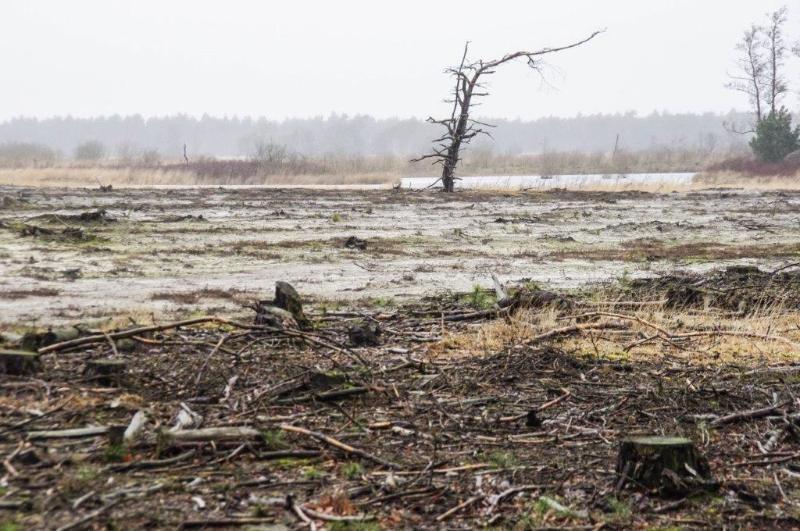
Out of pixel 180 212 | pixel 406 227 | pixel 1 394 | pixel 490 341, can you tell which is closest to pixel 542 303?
pixel 490 341

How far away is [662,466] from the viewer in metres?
4.70

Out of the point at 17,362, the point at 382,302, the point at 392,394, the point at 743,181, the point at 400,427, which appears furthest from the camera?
the point at 743,181

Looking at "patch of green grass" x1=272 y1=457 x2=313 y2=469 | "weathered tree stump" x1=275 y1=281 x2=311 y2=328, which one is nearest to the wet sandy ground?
"weathered tree stump" x1=275 y1=281 x2=311 y2=328

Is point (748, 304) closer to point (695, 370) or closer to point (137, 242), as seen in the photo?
point (695, 370)

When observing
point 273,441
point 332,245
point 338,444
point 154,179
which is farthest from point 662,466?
point 154,179

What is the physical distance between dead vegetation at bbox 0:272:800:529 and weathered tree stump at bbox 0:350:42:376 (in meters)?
0.19

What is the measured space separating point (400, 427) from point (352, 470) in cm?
82

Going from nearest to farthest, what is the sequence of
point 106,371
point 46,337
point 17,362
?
point 17,362
point 106,371
point 46,337

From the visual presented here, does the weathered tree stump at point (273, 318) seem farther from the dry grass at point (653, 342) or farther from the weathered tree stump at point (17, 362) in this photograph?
the weathered tree stump at point (17, 362)

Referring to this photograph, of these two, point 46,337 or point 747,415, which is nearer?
point 747,415

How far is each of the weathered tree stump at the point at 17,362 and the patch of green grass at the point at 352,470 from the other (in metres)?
2.32

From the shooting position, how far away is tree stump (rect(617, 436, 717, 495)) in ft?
15.3

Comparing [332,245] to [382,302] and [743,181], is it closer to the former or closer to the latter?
[382,302]

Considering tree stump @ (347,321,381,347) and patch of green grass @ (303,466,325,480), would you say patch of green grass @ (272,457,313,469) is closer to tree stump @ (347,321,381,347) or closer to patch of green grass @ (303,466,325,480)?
patch of green grass @ (303,466,325,480)
